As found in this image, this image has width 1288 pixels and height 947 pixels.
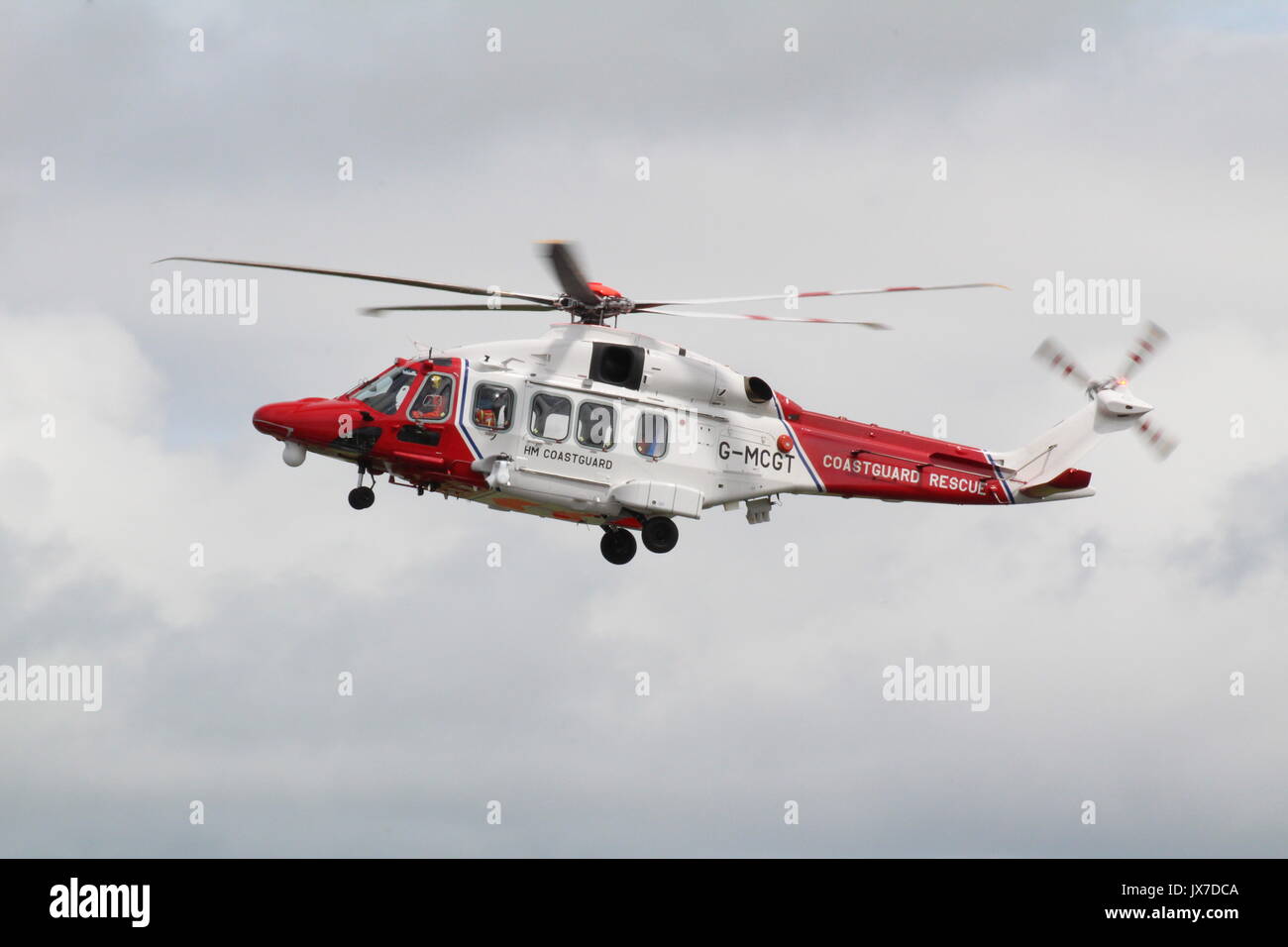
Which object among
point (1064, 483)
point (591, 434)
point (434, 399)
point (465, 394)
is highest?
point (465, 394)

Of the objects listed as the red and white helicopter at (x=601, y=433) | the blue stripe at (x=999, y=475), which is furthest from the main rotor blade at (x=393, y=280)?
the blue stripe at (x=999, y=475)

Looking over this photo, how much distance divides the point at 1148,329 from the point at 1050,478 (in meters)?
3.60

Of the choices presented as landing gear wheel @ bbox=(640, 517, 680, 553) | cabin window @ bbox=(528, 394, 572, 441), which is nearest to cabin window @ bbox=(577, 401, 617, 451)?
cabin window @ bbox=(528, 394, 572, 441)

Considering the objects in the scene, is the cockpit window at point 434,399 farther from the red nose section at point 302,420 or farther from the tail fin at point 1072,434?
the tail fin at point 1072,434

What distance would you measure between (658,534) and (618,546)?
828 millimetres

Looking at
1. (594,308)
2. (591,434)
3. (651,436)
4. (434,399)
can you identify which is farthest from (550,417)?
(594,308)

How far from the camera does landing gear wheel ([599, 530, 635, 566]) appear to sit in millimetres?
35875

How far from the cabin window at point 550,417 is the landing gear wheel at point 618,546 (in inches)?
94.9

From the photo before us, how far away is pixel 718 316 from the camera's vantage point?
34312mm

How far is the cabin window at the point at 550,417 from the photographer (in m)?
34.6

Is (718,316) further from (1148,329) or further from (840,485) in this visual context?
(1148,329)

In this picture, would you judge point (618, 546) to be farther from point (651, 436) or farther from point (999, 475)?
point (999, 475)

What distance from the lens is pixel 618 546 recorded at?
118ft

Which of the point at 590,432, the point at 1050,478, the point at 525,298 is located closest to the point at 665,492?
the point at 590,432
